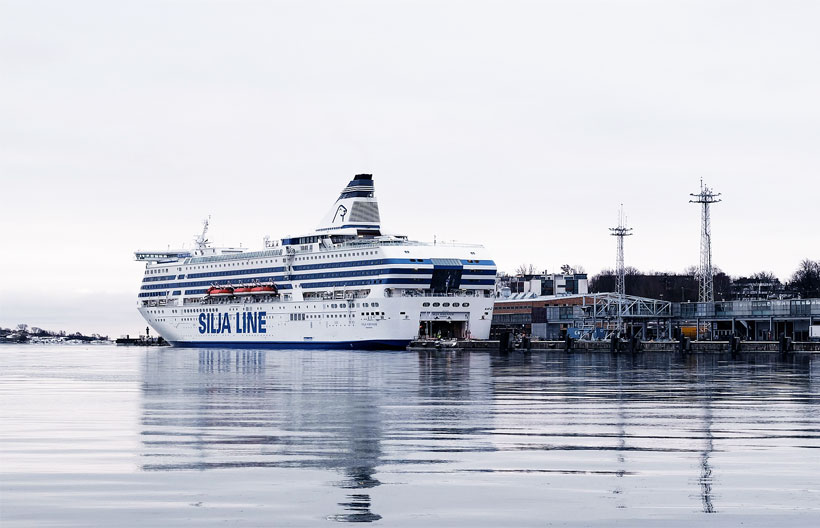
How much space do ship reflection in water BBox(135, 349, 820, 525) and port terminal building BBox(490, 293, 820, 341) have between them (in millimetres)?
76816

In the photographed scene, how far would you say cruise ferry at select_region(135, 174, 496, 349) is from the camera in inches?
5133

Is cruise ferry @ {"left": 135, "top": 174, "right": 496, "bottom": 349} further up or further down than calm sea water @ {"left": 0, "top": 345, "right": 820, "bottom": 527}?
further up

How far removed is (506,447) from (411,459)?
276cm

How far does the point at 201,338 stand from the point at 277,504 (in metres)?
143

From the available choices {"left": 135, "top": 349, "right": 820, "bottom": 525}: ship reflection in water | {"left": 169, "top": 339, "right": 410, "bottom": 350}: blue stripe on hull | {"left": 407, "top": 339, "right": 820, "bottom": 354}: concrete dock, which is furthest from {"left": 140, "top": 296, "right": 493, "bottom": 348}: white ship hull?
{"left": 135, "top": 349, "right": 820, "bottom": 525}: ship reflection in water

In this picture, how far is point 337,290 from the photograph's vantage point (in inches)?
5384

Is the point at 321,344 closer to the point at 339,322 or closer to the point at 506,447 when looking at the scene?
the point at 339,322

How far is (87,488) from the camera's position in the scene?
1723 cm

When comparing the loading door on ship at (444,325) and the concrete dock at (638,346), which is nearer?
the concrete dock at (638,346)

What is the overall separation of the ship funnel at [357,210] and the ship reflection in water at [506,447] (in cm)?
10300

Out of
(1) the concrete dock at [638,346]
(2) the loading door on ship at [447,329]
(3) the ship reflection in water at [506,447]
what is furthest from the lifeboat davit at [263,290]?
(3) the ship reflection in water at [506,447]

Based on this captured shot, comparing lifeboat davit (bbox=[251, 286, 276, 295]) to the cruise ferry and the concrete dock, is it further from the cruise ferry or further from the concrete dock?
the concrete dock

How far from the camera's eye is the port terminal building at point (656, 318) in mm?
120938

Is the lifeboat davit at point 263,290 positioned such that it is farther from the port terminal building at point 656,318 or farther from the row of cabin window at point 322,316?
the port terminal building at point 656,318
